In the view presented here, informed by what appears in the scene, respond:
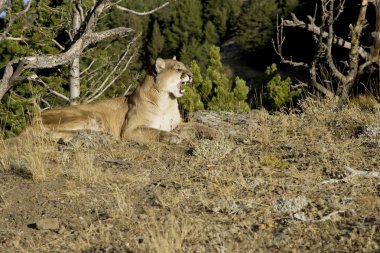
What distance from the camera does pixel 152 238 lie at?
3971 mm

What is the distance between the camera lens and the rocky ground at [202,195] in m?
4.18

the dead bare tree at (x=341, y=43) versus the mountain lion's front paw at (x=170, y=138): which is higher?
the dead bare tree at (x=341, y=43)

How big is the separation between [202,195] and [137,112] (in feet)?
13.5

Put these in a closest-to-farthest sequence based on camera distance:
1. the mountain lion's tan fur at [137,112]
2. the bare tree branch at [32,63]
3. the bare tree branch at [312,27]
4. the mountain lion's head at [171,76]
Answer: the bare tree branch at [32,63] → the mountain lion's tan fur at [137,112] → the mountain lion's head at [171,76] → the bare tree branch at [312,27]

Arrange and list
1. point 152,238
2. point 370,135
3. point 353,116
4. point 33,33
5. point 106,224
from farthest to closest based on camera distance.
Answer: point 33,33 → point 353,116 → point 370,135 → point 106,224 → point 152,238

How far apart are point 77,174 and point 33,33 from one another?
1556cm

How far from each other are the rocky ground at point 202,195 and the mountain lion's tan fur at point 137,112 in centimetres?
106

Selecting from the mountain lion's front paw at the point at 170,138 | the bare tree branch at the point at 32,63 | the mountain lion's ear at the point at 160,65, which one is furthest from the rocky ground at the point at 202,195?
the mountain lion's ear at the point at 160,65

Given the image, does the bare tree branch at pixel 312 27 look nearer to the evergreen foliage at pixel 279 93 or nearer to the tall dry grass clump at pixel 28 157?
the evergreen foliage at pixel 279 93

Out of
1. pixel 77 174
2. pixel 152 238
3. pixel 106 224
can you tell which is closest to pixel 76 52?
pixel 77 174

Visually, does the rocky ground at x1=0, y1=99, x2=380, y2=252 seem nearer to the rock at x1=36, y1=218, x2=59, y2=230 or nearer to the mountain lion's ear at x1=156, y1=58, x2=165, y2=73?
the rock at x1=36, y1=218, x2=59, y2=230

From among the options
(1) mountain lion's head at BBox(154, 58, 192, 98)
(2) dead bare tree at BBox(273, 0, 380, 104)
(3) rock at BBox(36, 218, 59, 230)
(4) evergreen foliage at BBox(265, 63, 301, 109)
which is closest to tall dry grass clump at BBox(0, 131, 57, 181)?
(3) rock at BBox(36, 218, 59, 230)

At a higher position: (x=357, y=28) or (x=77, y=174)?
(x=357, y=28)

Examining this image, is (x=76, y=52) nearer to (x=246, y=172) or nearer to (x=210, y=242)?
(x=246, y=172)
